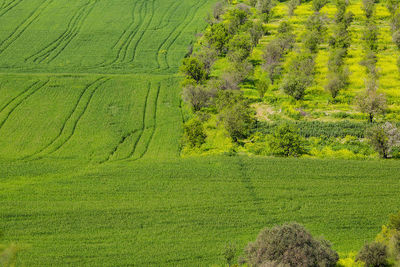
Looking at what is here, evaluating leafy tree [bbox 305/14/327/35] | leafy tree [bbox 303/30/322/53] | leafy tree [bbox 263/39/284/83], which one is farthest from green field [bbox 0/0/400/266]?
leafy tree [bbox 305/14/327/35]

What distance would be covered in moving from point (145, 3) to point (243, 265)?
348 feet

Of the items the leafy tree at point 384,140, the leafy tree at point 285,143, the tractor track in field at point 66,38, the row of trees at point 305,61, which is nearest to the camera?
the leafy tree at point 384,140

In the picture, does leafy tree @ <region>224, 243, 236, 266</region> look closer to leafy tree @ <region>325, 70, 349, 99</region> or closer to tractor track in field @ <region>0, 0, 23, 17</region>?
leafy tree @ <region>325, 70, 349, 99</region>

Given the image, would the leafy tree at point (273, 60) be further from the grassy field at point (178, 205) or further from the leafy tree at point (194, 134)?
the grassy field at point (178, 205)

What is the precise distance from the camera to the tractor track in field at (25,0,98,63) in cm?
9825

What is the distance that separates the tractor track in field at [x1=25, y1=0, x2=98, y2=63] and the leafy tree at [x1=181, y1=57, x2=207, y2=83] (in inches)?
1300

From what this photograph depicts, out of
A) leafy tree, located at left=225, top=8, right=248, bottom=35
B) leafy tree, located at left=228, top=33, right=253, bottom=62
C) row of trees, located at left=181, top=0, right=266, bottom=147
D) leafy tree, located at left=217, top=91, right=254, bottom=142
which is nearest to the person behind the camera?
leafy tree, located at left=217, top=91, right=254, bottom=142

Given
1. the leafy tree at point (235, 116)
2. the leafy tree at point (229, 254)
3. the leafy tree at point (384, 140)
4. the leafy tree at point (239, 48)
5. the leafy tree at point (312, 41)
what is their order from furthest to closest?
1. the leafy tree at point (312, 41)
2. the leafy tree at point (239, 48)
3. the leafy tree at point (235, 116)
4. the leafy tree at point (384, 140)
5. the leafy tree at point (229, 254)

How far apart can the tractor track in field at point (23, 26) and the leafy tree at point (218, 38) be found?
4635cm

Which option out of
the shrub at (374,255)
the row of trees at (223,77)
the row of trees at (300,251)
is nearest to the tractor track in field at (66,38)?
the row of trees at (223,77)

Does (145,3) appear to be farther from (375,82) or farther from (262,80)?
(375,82)

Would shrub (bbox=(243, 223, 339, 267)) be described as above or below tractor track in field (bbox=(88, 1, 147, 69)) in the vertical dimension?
below

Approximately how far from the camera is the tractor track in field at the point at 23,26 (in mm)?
103750

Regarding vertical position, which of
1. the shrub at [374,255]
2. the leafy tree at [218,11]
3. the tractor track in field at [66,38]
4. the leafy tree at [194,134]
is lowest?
the shrub at [374,255]
